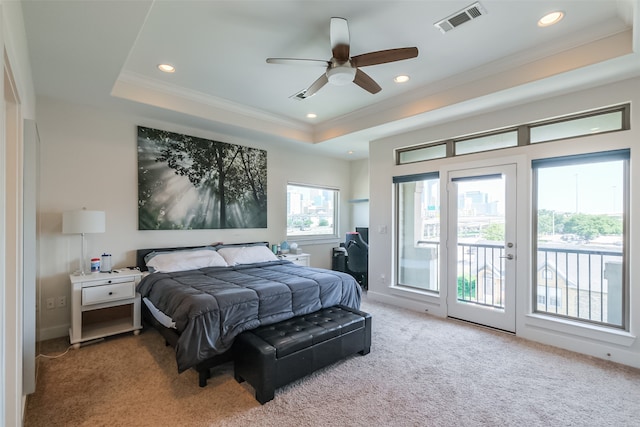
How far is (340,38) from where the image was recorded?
7.45ft

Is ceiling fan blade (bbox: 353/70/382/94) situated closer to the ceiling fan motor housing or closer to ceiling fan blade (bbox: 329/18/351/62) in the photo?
the ceiling fan motor housing

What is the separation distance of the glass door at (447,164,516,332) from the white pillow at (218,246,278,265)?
2.58m

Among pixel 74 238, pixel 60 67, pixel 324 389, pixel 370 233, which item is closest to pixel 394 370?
pixel 324 389

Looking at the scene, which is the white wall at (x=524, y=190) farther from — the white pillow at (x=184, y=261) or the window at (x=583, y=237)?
the white pillow at (x=184, y=261)

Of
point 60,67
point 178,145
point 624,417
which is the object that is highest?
point 60,67

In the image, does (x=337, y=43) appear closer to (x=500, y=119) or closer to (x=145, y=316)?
(x=500, y=119)

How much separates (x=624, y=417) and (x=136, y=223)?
4.95 metres

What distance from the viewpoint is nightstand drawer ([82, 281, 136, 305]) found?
3.05 m

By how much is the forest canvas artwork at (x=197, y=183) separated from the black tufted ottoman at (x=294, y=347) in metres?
2.36

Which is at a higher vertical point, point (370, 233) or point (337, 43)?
point (337, 43)

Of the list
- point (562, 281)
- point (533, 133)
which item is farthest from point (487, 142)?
point (562, 281)

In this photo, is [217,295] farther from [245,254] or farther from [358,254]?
[358,254]

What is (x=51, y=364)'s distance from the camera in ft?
8.82

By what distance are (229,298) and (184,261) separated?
147cm
